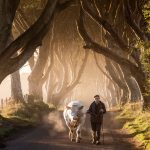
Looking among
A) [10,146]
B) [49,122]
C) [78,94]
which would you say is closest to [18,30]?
[49,122]

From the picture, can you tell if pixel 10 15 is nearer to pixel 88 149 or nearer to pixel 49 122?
pixel 88 149

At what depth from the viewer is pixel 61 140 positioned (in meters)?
20.3

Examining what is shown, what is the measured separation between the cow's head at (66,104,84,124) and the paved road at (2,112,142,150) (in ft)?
3.05

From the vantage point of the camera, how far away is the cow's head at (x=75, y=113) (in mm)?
19897

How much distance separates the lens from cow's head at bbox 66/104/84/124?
19897 mm

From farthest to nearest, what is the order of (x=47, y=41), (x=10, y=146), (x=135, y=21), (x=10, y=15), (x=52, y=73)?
(x=52, y=73), (x=47, y=41), (x=135, y=21), (x=10, y=15), (x=10, y=146)

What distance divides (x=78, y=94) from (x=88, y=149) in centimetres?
7993

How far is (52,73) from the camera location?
58.3 m

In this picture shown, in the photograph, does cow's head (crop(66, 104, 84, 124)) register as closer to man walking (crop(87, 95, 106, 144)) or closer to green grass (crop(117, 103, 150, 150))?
man walking (crop(87, 95, 106, 144))

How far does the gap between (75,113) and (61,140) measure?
136 centimetres

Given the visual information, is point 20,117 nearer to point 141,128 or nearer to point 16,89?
point 16,89

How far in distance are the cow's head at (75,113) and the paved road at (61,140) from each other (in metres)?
0.93

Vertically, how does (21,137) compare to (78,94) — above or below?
below

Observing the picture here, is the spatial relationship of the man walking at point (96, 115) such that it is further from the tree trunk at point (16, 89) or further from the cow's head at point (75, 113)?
the tree trunk at point (16, 89)
